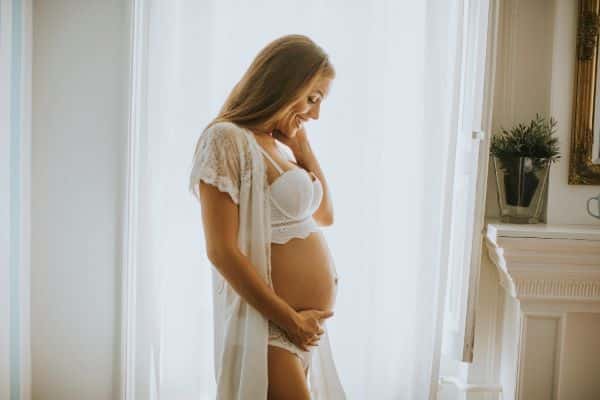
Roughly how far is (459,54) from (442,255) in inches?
27.1

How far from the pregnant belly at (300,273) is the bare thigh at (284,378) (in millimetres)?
128

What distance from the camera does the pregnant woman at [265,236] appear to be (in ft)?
4.75

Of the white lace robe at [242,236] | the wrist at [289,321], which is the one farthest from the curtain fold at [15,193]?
the wrist at [289,321]

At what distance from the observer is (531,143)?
82.7 inches

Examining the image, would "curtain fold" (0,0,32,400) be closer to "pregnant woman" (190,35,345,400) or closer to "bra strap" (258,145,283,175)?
"pregnant woman" (190,35,345,400)

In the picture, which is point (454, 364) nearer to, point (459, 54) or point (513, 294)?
point (513, 294)

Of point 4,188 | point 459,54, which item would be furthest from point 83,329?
point 459,54

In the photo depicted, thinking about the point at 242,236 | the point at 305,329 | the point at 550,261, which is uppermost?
the point at 242,236

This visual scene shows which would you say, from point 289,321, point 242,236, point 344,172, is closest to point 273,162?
point 242,236

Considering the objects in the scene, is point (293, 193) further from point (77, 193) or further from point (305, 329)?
point (77, 193)

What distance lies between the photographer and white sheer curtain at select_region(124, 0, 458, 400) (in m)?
2.05

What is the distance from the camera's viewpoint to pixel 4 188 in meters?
2.01

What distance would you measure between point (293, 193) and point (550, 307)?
1119 millimetres

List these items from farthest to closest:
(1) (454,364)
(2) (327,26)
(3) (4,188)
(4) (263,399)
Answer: (1) (454,364)
(2) (327,26)
(3) (4,188)
(4) (263,399)
